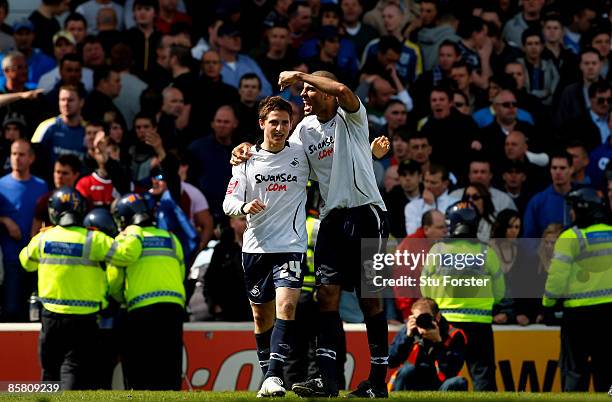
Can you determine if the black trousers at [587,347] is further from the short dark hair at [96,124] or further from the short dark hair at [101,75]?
the short dark hair at [101,75]

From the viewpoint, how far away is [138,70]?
19.7 meters

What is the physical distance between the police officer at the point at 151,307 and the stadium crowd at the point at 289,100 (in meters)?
1.07

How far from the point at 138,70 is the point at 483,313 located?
657 cm

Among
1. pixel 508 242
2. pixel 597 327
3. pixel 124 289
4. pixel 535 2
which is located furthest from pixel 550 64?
pixel 124 289

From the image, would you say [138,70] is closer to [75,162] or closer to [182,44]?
[182,44]

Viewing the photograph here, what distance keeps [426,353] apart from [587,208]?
2.45m

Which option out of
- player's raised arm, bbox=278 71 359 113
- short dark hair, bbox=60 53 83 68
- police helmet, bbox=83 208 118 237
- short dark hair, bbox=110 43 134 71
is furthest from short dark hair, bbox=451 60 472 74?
player's raised arm, bbox=278 71 359 113

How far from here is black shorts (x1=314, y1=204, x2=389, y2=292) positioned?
39.0 feet

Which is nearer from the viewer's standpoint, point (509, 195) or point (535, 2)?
point (509, 195)

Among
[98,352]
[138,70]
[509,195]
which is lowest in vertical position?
[98,352]

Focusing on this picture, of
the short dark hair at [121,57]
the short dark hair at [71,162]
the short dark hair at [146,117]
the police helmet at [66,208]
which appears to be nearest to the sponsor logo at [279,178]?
the police helmet at [66,208]

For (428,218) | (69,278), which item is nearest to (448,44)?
(428,218)

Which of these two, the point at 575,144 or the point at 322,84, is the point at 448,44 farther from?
the point at 322,84

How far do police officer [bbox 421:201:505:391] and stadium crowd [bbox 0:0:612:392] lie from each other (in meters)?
0.78
